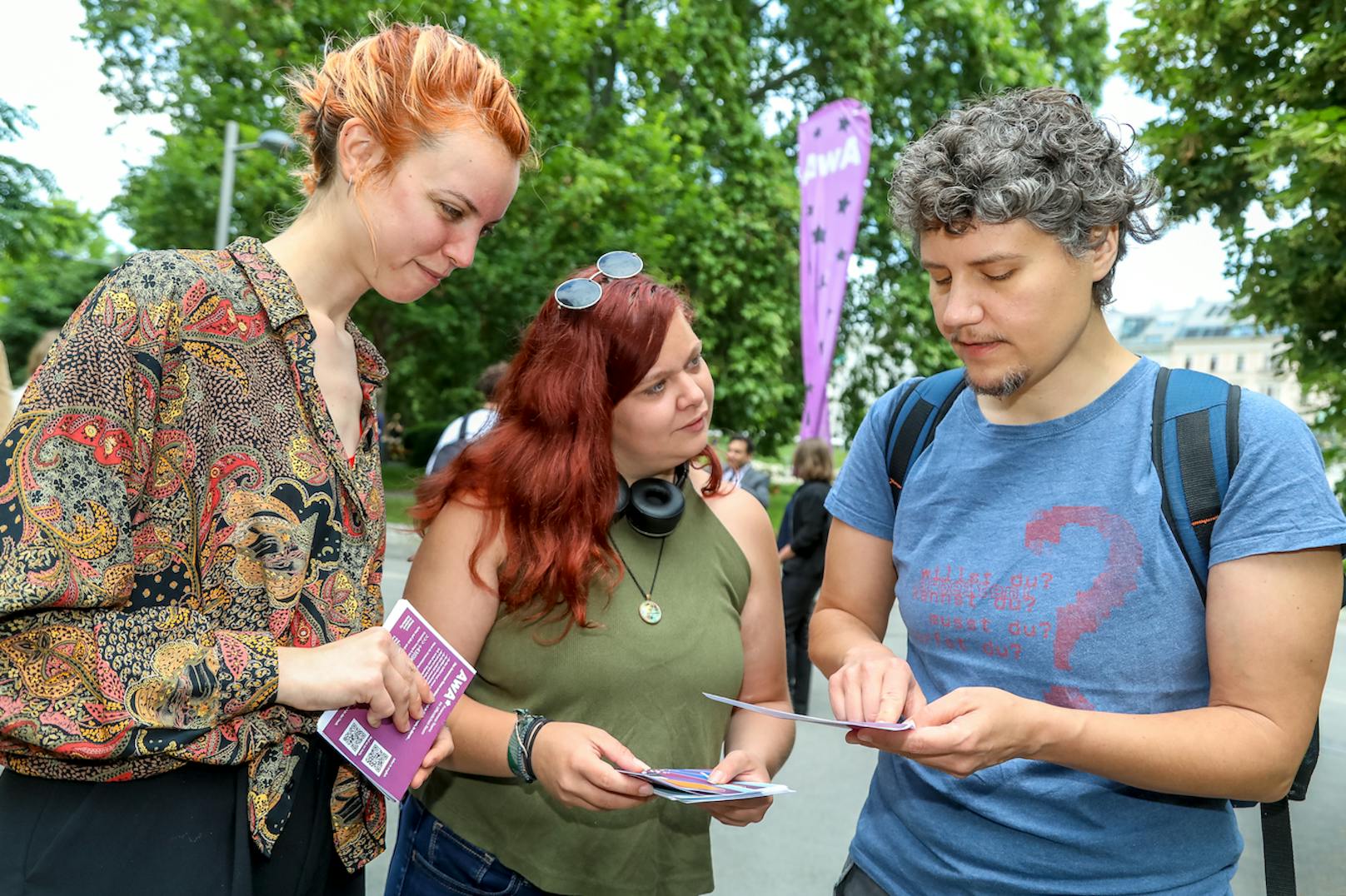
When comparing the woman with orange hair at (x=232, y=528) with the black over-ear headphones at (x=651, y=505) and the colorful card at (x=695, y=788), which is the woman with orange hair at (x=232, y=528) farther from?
the black over-ear headphones at (x=651, y=505)

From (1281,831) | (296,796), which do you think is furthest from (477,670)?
(1281,831)

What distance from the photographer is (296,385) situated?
1.63 meters

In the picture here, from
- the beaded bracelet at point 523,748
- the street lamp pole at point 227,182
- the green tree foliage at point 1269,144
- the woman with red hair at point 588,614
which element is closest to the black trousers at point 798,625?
the green tree foliage at point 1269,144

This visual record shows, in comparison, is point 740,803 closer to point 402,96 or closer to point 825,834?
point 402,96

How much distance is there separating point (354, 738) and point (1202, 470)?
130 centimetres

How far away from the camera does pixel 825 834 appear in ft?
16.9

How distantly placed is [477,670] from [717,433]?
64.7ft

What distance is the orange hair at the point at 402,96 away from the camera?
1717 mm

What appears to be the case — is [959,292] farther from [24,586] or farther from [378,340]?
[378,340]

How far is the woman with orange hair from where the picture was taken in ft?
4.32

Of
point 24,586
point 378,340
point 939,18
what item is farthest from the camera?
point 939,18

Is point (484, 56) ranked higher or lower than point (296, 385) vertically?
higher

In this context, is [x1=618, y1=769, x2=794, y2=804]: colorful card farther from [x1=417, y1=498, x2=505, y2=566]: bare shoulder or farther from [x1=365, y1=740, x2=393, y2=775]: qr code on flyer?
[x1=417, y1=498, x2=505, y2=566]: bare shoulder

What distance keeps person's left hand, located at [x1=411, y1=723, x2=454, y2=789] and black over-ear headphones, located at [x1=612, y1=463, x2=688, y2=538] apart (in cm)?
59
